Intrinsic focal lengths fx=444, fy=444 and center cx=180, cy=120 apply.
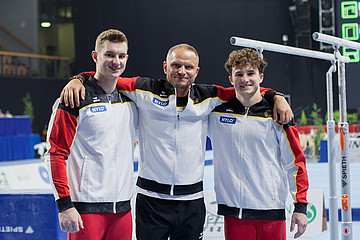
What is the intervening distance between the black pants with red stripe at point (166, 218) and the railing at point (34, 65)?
13657 mm

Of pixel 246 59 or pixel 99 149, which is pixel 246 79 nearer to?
pixel 246 59

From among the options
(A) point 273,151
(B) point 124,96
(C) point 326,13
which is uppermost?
(C) point 326,13

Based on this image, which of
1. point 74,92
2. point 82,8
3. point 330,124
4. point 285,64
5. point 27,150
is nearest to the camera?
point 74,92

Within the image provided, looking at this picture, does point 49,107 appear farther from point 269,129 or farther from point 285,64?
point 269,129

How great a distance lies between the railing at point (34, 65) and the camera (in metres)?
15.0

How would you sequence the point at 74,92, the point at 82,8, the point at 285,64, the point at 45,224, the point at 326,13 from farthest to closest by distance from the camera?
the point at 82,8 → the point at 285,64 → the point at 326,13 → the point at 45,224 → the point at 74,92

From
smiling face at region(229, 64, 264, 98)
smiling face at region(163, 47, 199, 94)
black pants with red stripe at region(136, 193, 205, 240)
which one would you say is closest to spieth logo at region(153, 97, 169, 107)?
smiling face at region(163, 47, 199, 94)

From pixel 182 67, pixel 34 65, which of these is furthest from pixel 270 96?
pixel 34 65

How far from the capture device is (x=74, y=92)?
240 cm

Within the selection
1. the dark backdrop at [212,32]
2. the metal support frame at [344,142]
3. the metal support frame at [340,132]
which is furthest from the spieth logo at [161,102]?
the dark backdrop at [212,32]

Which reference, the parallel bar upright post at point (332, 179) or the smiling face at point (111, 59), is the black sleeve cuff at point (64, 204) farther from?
the parallel bar upright post at point (332, 179)

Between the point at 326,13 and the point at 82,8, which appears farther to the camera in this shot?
the point at 82,8

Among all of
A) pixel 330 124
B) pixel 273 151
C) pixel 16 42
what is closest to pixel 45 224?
pixel 273 151

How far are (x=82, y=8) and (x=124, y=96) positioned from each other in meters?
13.9
